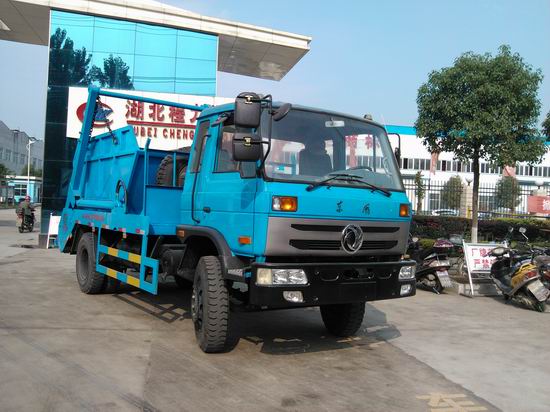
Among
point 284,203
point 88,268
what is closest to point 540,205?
point 88,268

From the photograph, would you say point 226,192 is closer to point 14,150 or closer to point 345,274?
point 345,274

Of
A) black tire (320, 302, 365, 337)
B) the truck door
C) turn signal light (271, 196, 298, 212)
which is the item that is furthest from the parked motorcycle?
turn signal light (271, 196, 298, 212)

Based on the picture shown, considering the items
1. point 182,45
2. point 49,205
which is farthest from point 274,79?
point 49,205

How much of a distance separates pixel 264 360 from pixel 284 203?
1.69 meters

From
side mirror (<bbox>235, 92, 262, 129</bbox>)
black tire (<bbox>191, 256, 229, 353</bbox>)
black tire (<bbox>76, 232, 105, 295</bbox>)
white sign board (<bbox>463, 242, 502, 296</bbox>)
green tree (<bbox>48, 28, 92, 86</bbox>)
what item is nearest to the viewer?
side mirror (<bbox>235, 92, 262, 129</bbox>)

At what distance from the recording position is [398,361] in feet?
16.9

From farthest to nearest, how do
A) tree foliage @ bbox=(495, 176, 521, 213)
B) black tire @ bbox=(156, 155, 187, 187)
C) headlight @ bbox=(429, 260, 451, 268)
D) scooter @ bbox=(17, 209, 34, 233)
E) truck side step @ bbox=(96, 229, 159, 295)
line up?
scooter @ bbox=(17, 209, 34, 233) → tree foliage @ bbox=(495, 176, 521, 213) → headlight @ bbox=(429, 260, 451, 268) → black tire @ bbox=(156, 155, 187, 187) → truck side step @ bbox=(96, 229, 159, 295)

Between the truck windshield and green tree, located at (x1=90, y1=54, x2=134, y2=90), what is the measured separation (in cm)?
1226

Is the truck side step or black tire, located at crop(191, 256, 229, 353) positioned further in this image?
the truck side step

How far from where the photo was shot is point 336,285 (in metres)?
4.67

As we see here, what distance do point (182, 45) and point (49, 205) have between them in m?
6.63

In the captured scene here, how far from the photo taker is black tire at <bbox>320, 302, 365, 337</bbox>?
19.2 ft

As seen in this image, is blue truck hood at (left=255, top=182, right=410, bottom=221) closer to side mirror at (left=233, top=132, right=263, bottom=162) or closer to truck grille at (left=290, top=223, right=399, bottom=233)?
truck grille at (left=290, top=223, right=399, bottom=233)

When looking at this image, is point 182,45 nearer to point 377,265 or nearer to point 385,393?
point 377,265
